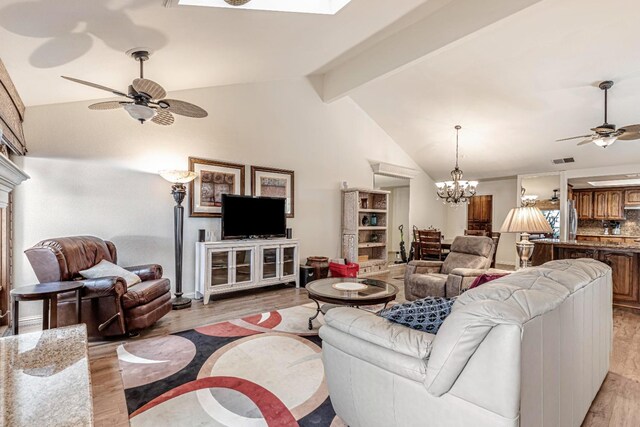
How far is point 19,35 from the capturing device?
2.31 m

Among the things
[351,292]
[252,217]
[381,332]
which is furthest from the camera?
[252,217]

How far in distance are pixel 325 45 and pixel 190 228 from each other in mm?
3104

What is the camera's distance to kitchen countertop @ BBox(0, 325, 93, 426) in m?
0.77

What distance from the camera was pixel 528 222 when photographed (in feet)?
11.2

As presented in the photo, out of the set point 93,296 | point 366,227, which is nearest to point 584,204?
point 366,227

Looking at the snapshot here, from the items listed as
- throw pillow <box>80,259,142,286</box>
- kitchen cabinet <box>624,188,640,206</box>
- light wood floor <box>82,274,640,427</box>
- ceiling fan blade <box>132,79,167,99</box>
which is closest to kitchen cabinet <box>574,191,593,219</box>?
kitchen cabinet <box>624,188,640,206</box>

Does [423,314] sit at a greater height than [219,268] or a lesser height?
greater

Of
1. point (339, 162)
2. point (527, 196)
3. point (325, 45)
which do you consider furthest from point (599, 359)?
point (527, 196)

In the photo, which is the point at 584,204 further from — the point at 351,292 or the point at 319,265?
the point at 351,292

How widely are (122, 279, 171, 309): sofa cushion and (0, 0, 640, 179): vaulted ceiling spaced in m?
2.14

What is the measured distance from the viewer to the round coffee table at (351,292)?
2941 millimetres

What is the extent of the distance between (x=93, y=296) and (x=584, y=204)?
407 inches

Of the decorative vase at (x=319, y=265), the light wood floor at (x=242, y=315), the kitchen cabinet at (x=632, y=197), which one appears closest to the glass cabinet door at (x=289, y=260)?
the decorative vase at (x=319, y=265)

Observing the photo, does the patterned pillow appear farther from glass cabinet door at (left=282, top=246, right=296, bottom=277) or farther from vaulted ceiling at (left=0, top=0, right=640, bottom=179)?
glass cabinet door at (left=282, top=246, right=296, bottom=277)
